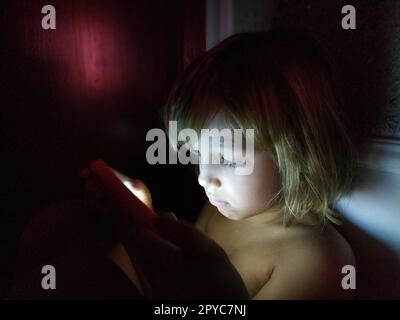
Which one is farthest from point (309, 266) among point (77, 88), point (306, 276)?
point (77, 88)

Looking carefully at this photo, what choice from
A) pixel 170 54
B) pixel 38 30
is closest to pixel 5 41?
pixel 38 30

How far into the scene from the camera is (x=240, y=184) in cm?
54

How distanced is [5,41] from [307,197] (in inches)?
20.9

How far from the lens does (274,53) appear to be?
515 mm

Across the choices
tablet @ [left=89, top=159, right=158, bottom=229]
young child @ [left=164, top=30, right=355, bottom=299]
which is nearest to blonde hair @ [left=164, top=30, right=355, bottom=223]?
young child @ [left=164, top=30, right=355, bottom=299]

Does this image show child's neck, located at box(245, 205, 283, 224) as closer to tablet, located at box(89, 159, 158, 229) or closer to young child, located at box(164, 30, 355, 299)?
young child, located at box(164, 30, 355, 299)

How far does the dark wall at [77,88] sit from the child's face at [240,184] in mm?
262

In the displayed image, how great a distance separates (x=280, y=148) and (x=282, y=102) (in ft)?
0.21

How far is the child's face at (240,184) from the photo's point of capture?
532mm

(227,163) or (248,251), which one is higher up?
(227,163)

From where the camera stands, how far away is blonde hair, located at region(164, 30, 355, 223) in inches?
19.9

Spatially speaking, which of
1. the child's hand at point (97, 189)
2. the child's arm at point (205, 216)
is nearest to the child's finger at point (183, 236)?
the child's hand at point (97, 189)

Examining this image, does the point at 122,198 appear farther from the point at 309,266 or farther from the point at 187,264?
the point at 309,266
